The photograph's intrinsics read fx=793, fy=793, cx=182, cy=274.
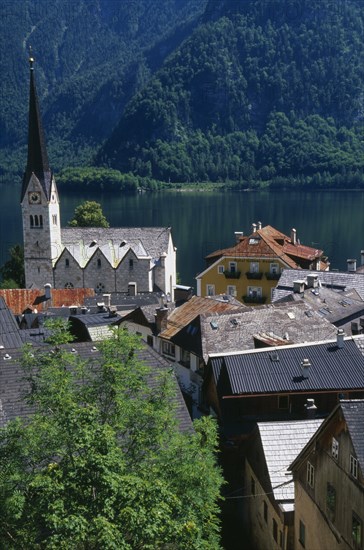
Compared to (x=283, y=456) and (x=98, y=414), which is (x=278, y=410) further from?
(x=98, y=414)

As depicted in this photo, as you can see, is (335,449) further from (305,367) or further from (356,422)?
(305,367)

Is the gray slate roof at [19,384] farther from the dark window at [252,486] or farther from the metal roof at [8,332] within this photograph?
the metal roof at [8,332]

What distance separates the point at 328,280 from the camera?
185 feet

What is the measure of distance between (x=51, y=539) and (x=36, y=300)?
155 ft

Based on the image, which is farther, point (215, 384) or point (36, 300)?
point (36, 300)

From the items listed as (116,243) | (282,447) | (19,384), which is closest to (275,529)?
(282,447)

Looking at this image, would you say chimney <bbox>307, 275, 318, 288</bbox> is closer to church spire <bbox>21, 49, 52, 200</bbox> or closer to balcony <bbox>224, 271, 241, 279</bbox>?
balcony <bbox>224, 271, 241, 279</bbox>

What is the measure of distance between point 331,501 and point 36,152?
64.2 meters

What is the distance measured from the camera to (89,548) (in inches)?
625

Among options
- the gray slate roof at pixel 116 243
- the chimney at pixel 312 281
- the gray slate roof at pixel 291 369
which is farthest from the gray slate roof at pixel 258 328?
the gray slate roof at pixel 116 243

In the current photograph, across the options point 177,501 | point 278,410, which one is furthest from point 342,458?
point 278,410

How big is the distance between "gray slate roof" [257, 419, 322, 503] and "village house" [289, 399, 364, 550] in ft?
4.43

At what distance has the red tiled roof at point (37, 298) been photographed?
6002 cm

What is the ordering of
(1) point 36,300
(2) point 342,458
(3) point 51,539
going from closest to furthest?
(3) point 51,539 < (2) point 342,458 < (1) point 36,300
